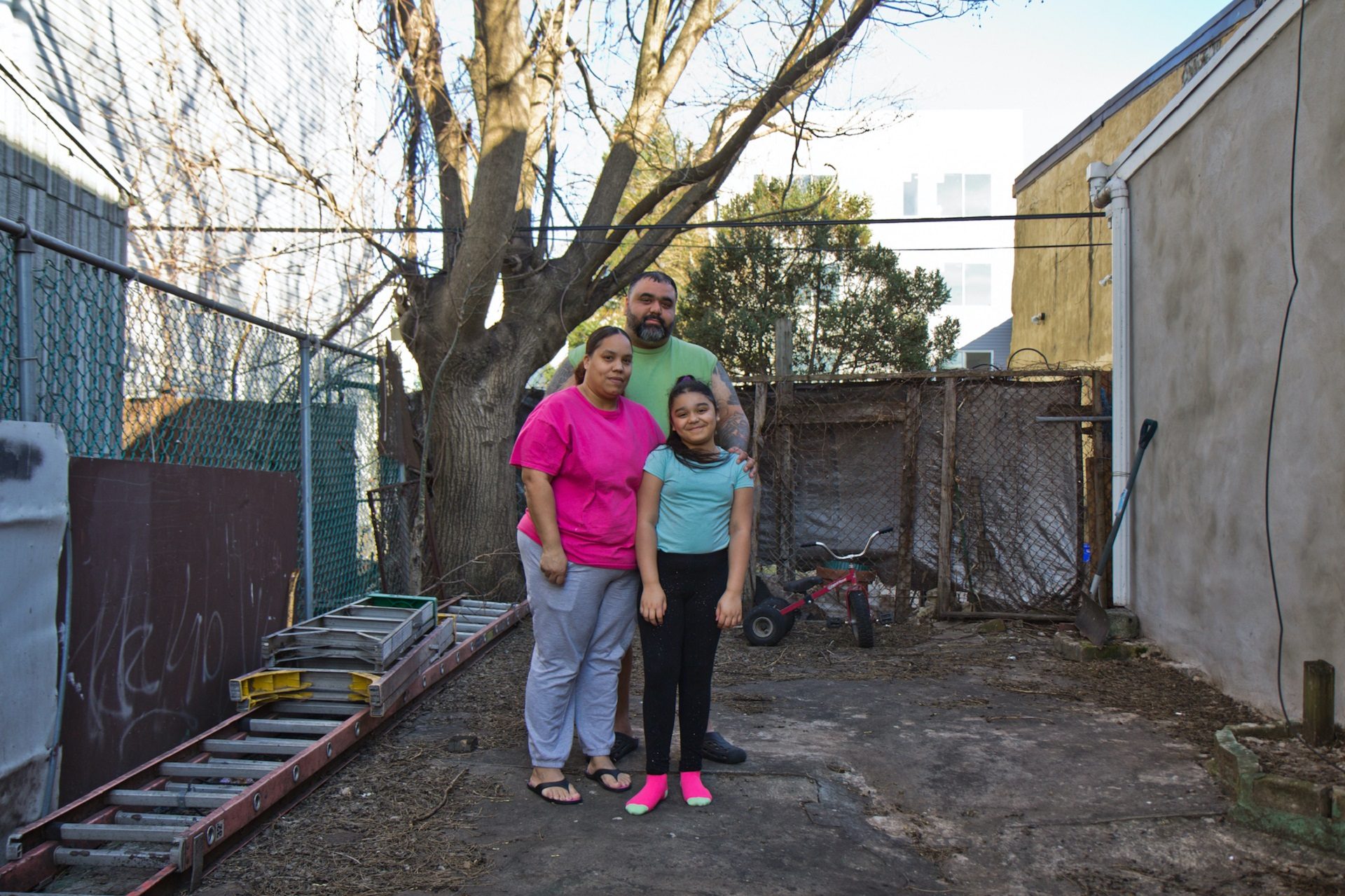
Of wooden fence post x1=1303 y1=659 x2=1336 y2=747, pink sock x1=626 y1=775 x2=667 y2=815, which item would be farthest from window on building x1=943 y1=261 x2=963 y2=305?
pink sock x1=626 y1=775 x2=667 y2=815

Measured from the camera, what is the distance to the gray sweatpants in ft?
12.4

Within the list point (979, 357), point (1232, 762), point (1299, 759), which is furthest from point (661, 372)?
point (979, 357)

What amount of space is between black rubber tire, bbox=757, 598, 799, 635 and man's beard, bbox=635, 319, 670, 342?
374 cm

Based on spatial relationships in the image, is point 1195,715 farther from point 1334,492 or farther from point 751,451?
point 751,451

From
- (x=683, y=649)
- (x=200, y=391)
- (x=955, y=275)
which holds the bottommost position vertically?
Answer: (x=683, y=649)

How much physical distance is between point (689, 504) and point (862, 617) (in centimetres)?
391

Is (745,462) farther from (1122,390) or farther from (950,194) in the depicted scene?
(950,194)

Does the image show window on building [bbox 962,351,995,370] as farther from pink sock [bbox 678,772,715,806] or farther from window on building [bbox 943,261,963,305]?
pink sock [bbox 678,772,715,806]

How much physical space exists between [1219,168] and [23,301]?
19.4 feet

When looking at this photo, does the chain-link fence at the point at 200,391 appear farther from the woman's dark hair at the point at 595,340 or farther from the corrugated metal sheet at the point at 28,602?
the woman's dark hair at the point at 595,340

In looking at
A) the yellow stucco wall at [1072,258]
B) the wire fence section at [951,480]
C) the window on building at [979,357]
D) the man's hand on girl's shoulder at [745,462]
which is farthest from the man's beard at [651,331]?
the window on building at [979,357]

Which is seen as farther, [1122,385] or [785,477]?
[785,477]

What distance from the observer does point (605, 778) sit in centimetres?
386

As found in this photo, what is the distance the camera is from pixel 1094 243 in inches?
522
